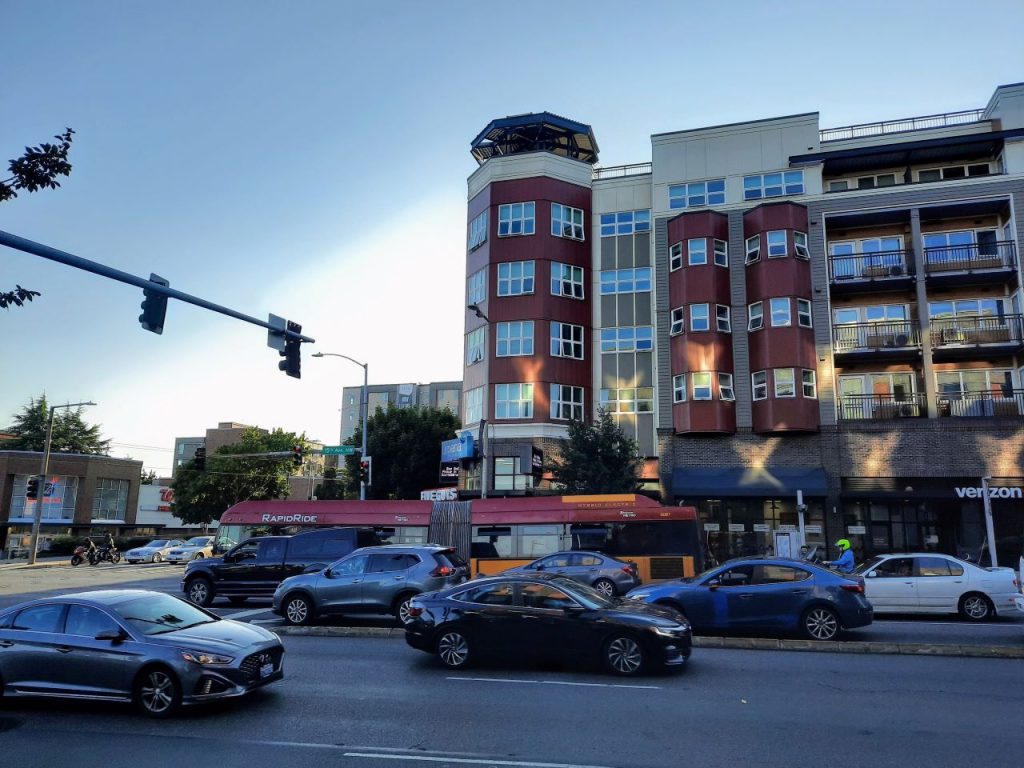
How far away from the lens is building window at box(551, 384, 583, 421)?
36097mm

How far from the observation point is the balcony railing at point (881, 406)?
32031 millimetres

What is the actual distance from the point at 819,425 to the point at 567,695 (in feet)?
84.0

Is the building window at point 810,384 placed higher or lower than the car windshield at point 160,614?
higher

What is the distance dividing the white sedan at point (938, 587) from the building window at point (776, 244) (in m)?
19.0

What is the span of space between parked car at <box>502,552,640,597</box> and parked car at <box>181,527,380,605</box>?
16.3 ft

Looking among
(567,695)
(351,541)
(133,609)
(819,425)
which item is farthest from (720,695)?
(819,425)

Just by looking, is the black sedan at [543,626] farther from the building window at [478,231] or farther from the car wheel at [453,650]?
the building window at [478,231]

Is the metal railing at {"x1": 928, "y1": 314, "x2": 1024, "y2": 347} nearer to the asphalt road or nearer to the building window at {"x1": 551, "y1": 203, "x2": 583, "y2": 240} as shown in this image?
the building window at {"x1": 551, "y1": 203, "x2": 583, "y2": 240}

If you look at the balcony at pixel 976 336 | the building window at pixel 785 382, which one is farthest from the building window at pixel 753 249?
the balcony at pixel 976 336

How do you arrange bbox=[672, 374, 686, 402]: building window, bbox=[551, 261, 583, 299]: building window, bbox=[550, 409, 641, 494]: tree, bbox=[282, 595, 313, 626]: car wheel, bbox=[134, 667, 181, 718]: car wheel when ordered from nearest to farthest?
bbox=[134, 667, 181, 718]: car wheel → bbox=[282, 595, 313, 626]: car wheel → bbox=[550, 409, 641, 494]: tree → bbox=[672, 374, 686, 402]: building window → bbox=[551, 261, 583, 299]: building window

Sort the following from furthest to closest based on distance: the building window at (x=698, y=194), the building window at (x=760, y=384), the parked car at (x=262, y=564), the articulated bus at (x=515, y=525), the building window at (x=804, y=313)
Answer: the building window at (x=698, y=194)
the building window at (x=804, y=313)
the building window at (x=760, y=384)
the articulated bus at (x=515, y=525)
the parked car at (x=262, y=564)

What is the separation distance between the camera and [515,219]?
38219 mm

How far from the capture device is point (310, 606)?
15953 mm

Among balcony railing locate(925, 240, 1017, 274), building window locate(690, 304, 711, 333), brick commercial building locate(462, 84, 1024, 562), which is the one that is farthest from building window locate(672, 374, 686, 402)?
balcony railing locate(925, 240, 1017, 274)
